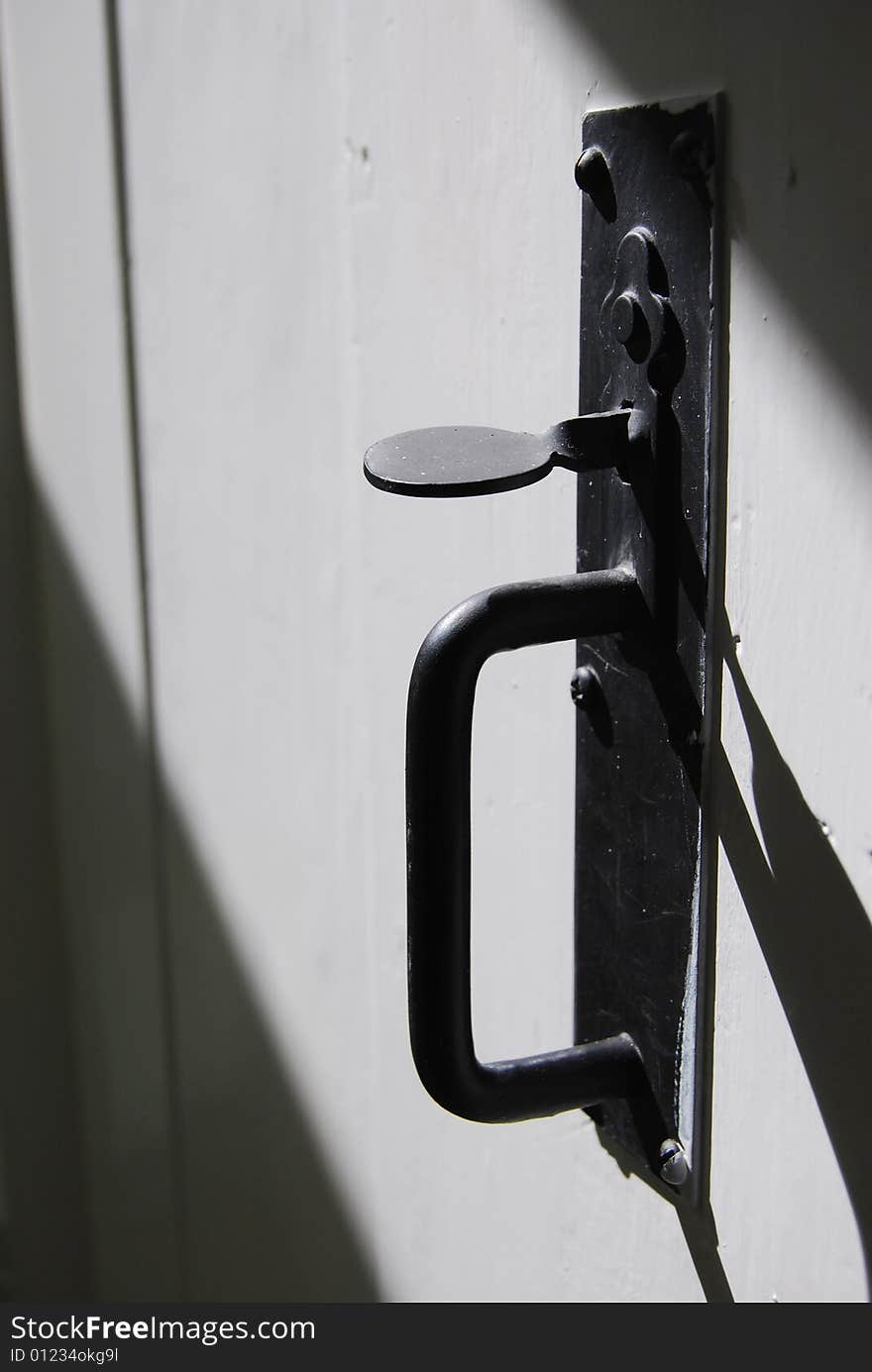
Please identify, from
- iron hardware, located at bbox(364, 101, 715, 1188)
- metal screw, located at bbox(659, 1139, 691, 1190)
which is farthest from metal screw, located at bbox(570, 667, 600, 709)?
metal screw, located at bbox(659, 1139, 691, 1190)

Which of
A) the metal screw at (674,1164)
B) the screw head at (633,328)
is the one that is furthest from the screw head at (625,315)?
the metal screw at (674,1164)

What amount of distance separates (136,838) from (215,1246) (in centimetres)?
26

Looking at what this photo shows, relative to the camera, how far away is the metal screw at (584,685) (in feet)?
1.24

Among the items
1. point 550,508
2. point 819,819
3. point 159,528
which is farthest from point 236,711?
point 819,819

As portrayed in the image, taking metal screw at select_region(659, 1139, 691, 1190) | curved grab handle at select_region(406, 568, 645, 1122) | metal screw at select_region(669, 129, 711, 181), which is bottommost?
metal screw at select_region(659, 1139, 691, 1190)

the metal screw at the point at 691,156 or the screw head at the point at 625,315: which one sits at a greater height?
the metal screw at the point at 691,156

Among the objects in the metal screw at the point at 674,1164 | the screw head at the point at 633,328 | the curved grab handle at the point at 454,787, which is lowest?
the metal screw at the point at 674,1164

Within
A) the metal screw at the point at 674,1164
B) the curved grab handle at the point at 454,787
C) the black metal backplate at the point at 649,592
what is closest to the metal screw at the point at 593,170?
the black metal backplate at the point at 649,592

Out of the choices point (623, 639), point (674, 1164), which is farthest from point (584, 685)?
point (674, 1164)

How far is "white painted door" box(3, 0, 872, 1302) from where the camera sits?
30 centimetres

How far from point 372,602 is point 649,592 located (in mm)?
192

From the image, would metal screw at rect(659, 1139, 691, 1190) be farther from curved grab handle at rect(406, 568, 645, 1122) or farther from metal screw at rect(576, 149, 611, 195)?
metal screw at rect(576, 149, 611, 195)

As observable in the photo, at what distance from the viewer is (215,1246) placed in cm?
82

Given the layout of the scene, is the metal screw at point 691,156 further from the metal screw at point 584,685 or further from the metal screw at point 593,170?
the metal screw at point 584,685
